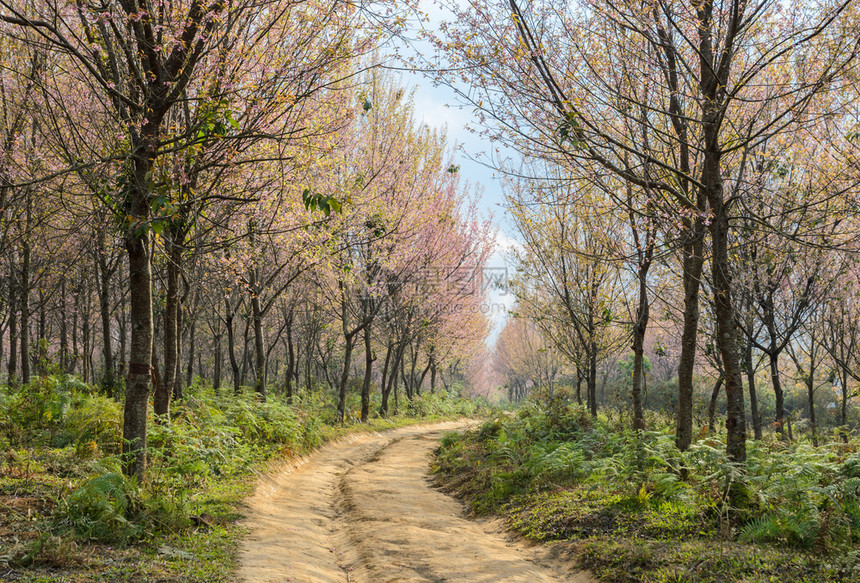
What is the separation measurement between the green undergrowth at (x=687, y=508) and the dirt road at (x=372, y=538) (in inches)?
21.1

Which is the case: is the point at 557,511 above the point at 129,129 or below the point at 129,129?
below

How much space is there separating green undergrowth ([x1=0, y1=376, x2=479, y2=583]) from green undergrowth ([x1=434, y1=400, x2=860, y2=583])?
384 centimetres

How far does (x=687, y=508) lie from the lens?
6523 millimetres

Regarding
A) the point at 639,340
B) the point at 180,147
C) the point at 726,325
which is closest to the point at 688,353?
the point at 726,325

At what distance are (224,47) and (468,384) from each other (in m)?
57.9

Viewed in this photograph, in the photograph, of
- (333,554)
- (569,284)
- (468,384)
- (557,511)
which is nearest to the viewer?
(333,554)

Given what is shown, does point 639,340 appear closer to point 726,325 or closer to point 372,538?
point 726,325

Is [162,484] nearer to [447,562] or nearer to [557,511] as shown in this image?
[447,562]

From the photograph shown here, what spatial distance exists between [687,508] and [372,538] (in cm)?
375

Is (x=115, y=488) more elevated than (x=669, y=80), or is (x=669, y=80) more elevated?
(x=669, y=80)

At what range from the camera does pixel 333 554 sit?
21.7 ft

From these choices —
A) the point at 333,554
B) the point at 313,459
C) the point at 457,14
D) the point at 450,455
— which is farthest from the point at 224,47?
the point at 450,455

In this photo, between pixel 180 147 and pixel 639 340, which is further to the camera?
pixel 639 340

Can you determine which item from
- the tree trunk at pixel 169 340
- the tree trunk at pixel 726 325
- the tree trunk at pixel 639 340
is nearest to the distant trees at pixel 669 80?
the tree trunk at pixel 726 325
